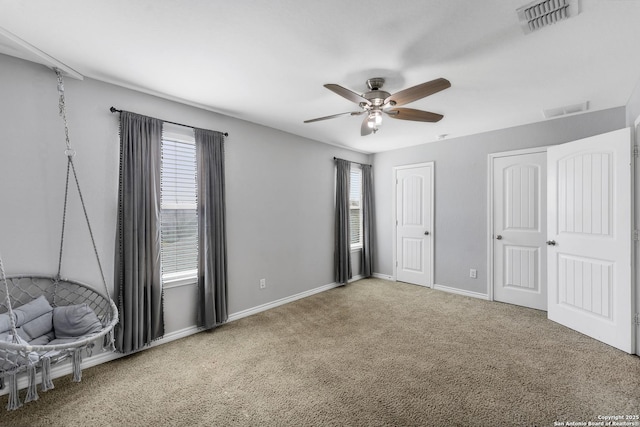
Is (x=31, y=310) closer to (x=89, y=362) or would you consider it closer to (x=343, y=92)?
(x=89, y=362)

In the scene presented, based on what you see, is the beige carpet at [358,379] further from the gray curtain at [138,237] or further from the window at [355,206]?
the window at [355,206]

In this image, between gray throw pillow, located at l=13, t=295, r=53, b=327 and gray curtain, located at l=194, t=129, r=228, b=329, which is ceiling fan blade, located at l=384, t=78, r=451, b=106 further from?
gray throw pillow, located at l=13, t=295, r=53, b=327

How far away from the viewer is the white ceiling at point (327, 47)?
5.22ft

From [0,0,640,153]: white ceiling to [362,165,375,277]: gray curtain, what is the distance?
7.93 feet

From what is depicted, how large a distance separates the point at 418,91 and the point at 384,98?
0.37 meters

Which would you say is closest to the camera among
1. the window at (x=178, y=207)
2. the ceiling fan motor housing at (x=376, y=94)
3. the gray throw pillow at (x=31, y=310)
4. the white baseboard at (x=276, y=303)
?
the gray throw pillow at (x=31, y=310)

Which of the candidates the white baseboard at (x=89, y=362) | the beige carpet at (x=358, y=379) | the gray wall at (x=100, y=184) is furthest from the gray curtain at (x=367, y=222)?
the white baseboard at (x=89, y=362)

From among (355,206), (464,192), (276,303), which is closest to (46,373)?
(276,303)

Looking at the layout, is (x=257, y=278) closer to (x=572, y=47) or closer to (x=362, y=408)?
(x=362, y=408)

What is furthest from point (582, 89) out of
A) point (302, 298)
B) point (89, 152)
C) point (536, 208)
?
point (89, 152)

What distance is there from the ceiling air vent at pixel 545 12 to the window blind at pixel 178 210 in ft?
9.91

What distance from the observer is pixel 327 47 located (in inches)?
76.7

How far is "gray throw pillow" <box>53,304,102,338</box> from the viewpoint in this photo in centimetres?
203

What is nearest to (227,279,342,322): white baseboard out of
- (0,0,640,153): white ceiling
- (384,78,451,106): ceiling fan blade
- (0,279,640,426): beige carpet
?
(0,279,640,426): beige carpet
